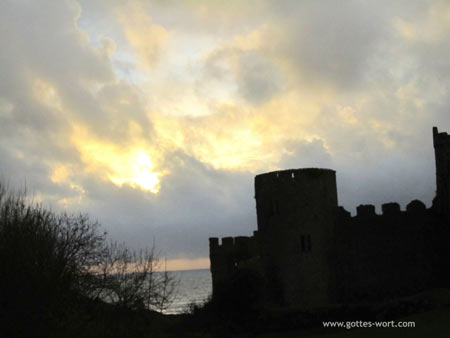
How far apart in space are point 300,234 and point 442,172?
790 centimetres

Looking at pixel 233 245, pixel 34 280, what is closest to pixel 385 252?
pixel 233 245

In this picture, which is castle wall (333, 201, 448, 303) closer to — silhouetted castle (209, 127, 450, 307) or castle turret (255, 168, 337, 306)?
silhouetted castle (209, 127, 450, 307)

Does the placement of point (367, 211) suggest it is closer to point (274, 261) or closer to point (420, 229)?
point (420, 229)

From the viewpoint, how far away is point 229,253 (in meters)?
41.6

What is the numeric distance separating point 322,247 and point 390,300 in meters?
4.41

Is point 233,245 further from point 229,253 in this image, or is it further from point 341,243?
point 341,243

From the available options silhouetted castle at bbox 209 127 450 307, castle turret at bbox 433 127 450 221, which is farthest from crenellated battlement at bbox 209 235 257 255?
castle turret at bbox 433 127 450 221

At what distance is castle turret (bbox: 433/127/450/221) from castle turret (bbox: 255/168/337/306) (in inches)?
216

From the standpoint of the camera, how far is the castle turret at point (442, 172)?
105ft

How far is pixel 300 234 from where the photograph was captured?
32.9 m

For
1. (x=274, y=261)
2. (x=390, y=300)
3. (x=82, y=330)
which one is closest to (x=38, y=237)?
(x=82, y=330)

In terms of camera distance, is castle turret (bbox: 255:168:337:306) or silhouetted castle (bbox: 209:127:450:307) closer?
silhouetted castle (bbox: 209:127:450:307)

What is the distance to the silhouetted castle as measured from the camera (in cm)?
3234

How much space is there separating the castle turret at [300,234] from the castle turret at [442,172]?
549 cm
